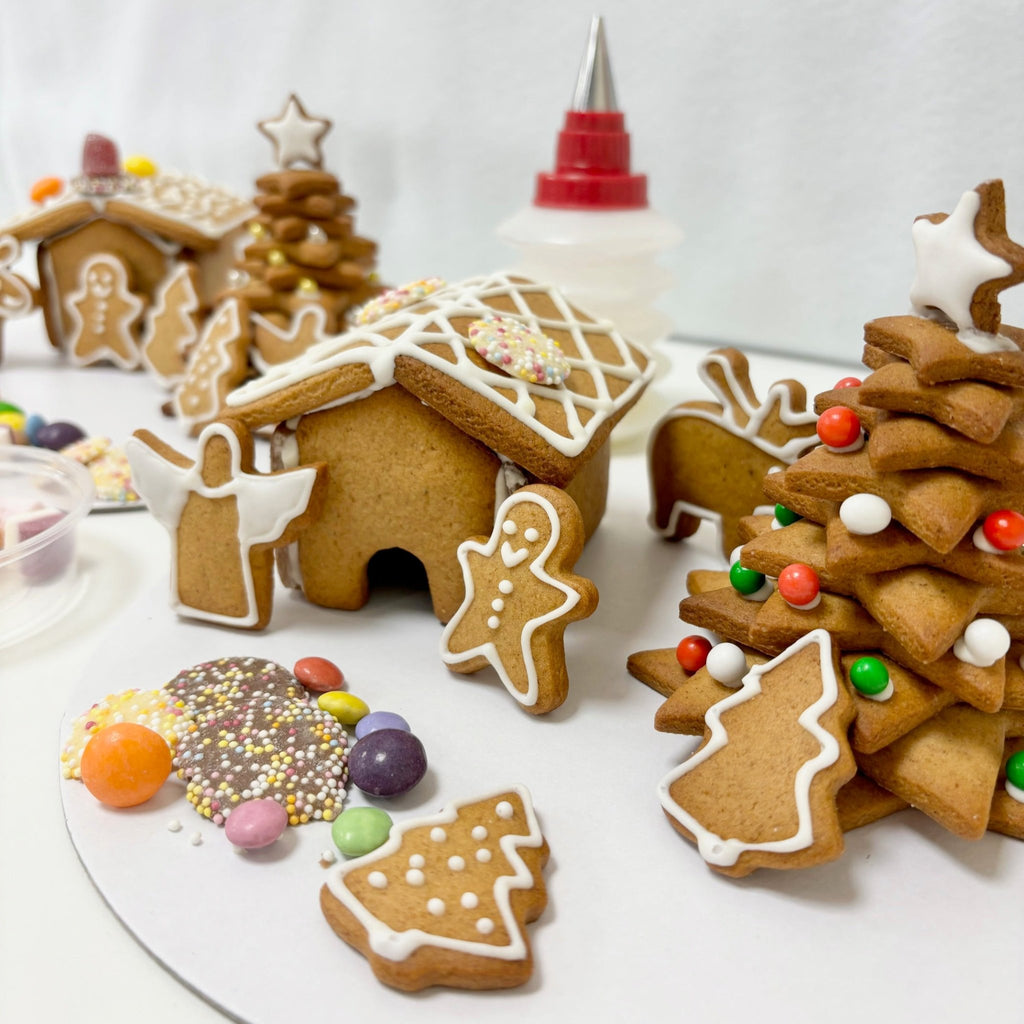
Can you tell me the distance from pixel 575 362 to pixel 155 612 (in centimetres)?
66

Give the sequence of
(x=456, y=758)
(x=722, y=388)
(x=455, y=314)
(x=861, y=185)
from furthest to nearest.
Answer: (x=861, y=185) < (x=722, y=388) < (x=455, y=314) < (x=456, y=758)

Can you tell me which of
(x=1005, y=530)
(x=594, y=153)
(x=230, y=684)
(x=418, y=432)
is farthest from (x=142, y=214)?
(x=1005, y=530)

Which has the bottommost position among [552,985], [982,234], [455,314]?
[552,985]

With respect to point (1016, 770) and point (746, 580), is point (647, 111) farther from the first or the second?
point (1016, 770)

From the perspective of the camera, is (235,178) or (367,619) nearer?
(367,619)

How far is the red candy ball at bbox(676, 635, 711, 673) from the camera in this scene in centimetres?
118

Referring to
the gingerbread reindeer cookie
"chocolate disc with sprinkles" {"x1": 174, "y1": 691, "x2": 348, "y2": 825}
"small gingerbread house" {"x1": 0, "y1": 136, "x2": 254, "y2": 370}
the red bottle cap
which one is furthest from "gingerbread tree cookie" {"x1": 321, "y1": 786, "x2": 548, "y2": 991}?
"small gingerbread house" {"x1": 0, "y1": 136, "x2": 254, "y2": 370}

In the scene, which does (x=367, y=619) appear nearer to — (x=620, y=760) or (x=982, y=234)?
(x=620, y=760)

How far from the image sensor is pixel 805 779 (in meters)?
0.93

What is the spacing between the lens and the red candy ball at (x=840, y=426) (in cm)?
101

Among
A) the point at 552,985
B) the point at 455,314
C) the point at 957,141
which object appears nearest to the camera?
the point at 552,985

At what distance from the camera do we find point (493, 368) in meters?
1.24

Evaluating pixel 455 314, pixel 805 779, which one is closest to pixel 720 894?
pixel 805 779

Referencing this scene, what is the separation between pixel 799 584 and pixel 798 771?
186 millimetres
